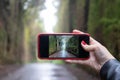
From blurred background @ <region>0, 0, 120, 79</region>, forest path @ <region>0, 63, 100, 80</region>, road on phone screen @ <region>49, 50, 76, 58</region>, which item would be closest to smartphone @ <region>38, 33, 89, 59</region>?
road on phone screen @ <region>49, 50, 76, 58</region>

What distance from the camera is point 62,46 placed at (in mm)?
2330

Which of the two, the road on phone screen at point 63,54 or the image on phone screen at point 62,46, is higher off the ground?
the image on phone screen at point 62,46

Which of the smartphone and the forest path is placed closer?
the smartphone

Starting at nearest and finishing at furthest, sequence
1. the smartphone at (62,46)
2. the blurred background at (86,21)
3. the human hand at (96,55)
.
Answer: the human hand at (96,55) → the smartphone at (62,46) → the blurred background at (86,21)

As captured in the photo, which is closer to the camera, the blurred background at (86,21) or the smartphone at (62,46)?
the smartphone at (62,46)

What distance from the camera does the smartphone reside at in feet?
7.54

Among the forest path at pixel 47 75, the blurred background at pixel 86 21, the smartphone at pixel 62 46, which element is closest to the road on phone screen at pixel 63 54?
the smartphone at pixel 62 46

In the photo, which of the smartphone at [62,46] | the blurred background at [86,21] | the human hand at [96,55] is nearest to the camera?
the human hand at [96,55]

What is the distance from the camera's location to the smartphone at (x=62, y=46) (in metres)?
2.30

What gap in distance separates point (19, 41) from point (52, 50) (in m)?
26.7

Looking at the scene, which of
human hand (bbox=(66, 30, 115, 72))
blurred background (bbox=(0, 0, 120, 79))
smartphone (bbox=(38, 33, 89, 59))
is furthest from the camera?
blurred background (bbox=(0, 0, 120, 79))

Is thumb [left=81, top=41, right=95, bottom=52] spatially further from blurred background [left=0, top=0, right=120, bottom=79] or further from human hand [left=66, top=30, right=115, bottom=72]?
blurred background [left=0, top=0, right=120, bottom=79]

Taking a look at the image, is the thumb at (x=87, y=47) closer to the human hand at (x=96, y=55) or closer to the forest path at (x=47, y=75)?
the human hand at (x=96, y=55)

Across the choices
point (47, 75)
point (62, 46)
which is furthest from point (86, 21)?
point (62, 46)
